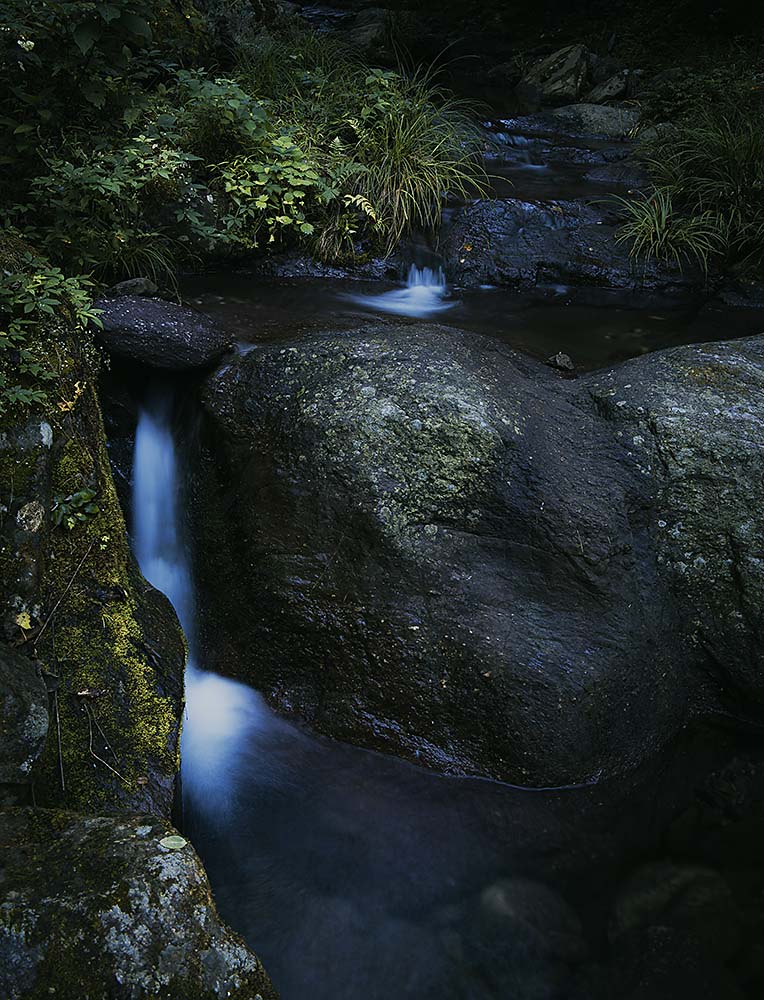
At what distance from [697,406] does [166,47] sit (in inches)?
238

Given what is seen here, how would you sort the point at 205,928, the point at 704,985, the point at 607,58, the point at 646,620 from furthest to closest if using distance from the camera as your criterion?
the point at 607,58 → the point at 646,620 → the point at 704,985 → the point at 205,928

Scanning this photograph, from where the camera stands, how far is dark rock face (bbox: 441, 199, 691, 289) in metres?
6.41

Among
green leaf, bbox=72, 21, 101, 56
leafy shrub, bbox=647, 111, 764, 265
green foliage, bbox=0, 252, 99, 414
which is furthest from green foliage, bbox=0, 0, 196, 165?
leafy shrub, bbox=647, 111, 764, 265

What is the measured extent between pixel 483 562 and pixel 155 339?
207 cm

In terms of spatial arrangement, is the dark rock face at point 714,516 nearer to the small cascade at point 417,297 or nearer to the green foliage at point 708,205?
the small cascade at point 417,297

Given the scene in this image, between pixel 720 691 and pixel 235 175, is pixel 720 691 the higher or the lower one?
the lower one

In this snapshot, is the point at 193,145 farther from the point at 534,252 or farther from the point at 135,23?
the point at 534,252

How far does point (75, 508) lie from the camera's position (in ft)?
10.4

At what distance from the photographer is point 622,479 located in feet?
12.3

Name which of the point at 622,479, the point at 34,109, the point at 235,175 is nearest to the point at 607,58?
the point at 235,175

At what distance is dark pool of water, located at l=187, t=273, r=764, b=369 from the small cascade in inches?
1.1

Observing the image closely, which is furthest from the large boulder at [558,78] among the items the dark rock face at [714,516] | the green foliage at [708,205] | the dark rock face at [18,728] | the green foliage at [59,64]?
the dark rock face at [18,728]

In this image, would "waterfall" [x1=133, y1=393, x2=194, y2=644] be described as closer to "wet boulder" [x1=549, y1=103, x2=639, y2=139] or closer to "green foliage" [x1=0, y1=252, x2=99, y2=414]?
"green foliage" [x1=0, y1=252, x2=99, y2=414]

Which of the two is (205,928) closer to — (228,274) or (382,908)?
(382,908)
